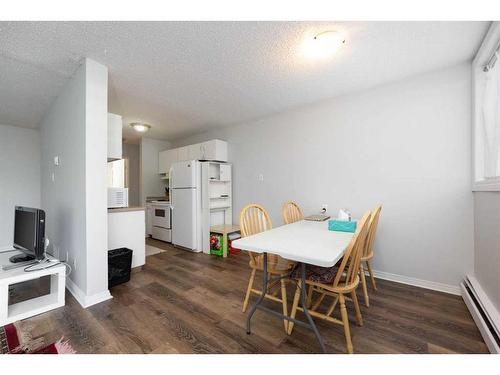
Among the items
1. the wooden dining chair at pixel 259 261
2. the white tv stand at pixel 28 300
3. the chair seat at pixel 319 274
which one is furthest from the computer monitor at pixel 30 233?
the chair seat at pixel 319 274

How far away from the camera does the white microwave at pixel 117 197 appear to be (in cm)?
245

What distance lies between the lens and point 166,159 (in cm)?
472

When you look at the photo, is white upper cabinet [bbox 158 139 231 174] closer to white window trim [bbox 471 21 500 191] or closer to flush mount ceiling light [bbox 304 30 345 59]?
flush mount ceiling light [bbox 304 30 345 59]

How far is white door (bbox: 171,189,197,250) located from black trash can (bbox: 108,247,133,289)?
1.21m

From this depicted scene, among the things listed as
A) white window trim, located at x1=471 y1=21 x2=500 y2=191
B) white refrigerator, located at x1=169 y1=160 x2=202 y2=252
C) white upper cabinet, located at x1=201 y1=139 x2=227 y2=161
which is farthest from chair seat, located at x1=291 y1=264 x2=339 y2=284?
white upper cabinet, located at x1=201 y1=139 x2=227 y2=161

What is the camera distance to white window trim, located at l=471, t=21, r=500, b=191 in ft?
4.87

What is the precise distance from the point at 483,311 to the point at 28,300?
3746 millimetres

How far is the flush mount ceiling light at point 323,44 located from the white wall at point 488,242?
162cm

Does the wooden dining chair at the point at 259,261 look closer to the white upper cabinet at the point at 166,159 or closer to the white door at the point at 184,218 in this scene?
the white door at the point at 184,218

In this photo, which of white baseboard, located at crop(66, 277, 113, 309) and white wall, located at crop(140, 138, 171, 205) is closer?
white baseboard, located at crop(66, 277, 113, 309)

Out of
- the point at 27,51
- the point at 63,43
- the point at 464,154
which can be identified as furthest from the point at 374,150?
the point at 27,51

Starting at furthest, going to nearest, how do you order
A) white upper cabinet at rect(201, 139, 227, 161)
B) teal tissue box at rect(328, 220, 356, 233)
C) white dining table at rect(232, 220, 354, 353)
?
1. white upper cabinet at rect(201, 139, 227, 161)
2. teal tissue box at rect(328, 220, 356, 233)
3. white dining table at rect(232, 220, 354, 353)

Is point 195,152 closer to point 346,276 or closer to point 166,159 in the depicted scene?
point 166,159
